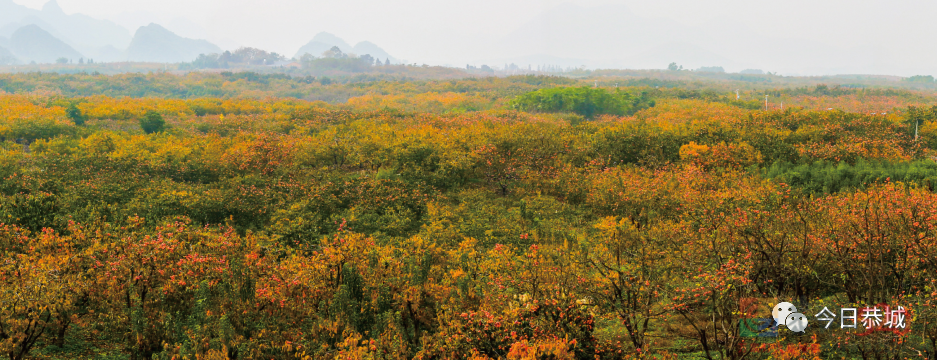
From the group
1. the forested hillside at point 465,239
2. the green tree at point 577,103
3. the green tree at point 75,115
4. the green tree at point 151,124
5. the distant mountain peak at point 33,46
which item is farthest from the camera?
the distant mountain peak at point 33,46

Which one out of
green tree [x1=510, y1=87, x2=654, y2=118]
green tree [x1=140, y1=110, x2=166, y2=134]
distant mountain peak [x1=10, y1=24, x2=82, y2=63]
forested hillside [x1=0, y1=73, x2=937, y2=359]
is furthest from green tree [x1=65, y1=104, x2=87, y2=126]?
distant mountain peak [x1=10, y1=24, x2=82, y2=63]

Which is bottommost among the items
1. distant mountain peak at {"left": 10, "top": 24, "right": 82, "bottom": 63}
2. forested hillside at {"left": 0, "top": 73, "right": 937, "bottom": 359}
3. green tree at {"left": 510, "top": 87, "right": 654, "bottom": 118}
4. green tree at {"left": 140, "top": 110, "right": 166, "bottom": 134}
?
forested hillside at {"left": 0, "top": 73, "right": 937, "bottom": 359}

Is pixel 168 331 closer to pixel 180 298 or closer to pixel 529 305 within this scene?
pixel 180 298

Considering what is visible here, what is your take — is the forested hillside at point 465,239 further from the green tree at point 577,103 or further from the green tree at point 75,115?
the green tree at point 577,103

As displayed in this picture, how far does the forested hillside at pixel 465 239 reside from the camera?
8742mm

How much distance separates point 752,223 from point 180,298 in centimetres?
1073

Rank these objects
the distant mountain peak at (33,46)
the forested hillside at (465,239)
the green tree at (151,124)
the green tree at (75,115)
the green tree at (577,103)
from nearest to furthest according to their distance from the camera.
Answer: the forested hillside at (465,239), the green tree at (151,124), the green tree at (75,115), the green tree at (577,103), the distant mountain peak at (33,46)

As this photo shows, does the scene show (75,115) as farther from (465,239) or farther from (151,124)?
(465,239)

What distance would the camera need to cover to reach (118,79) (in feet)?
230

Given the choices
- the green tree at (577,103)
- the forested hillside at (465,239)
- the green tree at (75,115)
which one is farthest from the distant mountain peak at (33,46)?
the green tree at (577,103)

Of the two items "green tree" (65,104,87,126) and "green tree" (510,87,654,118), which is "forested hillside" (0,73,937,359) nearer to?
"green tree" (65,104,87,126)

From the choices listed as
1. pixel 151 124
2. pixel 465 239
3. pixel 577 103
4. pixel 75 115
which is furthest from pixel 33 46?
pixel 465 239

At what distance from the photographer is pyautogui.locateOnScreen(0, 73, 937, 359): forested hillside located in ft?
28.7

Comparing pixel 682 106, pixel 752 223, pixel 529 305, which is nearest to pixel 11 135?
pixel 529 305
